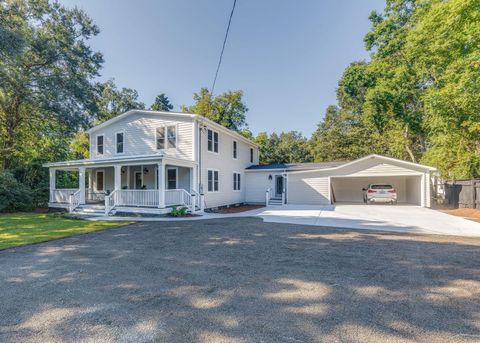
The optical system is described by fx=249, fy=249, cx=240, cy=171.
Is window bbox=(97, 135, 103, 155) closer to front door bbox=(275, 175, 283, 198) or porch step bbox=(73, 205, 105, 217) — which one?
porch step bbox=(73, 205, 105, 217)

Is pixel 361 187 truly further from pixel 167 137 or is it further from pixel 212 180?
pixel 167 137

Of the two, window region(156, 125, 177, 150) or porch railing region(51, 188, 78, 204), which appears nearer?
porch railing region(51, 188, 78, 204)

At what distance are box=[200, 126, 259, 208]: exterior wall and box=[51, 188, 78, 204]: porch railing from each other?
752 centimetres

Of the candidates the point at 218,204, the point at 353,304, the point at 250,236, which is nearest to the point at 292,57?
the point at 218,204

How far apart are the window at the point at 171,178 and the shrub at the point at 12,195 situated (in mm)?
8770

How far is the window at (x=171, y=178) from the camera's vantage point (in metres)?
14.5

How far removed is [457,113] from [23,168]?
2762 cm

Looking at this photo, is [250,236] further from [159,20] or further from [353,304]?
[159,20]

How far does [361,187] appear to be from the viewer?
70.3 ft

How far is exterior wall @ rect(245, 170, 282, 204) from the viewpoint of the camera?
19.3m

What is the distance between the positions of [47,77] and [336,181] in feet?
78.7

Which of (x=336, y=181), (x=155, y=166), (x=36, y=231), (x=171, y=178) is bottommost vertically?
(x=36, y=231)

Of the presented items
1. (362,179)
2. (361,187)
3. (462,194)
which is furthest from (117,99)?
(462,194)

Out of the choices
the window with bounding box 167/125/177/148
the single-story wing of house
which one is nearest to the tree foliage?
the single-story wing of house
